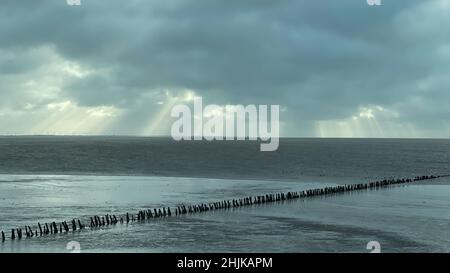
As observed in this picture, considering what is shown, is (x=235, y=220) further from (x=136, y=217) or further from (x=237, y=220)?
(x=136, y=217)

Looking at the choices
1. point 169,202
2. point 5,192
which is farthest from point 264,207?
point 5,192

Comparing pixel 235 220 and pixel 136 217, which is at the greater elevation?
pixel 136 217

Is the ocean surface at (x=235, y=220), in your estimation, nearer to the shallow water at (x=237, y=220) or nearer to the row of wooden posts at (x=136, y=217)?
the shallow water at (x=237, y=220)

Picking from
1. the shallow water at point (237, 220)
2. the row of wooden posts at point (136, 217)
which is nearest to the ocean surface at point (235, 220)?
the shallow water at point (237, 220)

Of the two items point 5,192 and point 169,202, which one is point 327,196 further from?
point 5,192

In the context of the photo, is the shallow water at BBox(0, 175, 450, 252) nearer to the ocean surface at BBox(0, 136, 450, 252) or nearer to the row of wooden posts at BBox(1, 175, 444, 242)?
the ocean surface at BBox(0, 136, 450, 252)

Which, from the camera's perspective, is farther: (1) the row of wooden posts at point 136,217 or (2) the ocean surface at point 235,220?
(1) the row of wooden posts at point 136,217

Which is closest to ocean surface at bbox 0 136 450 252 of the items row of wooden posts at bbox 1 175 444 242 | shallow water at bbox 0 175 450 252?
shallow water at bbox 0 175 450 252

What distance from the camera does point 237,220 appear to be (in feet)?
156

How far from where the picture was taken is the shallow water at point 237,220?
118ft

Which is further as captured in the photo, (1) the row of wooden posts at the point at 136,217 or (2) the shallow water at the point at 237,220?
(1) the row of wooden posts at the point at 136,217

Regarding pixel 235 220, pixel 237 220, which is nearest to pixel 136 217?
Answer: pixel 235 220
